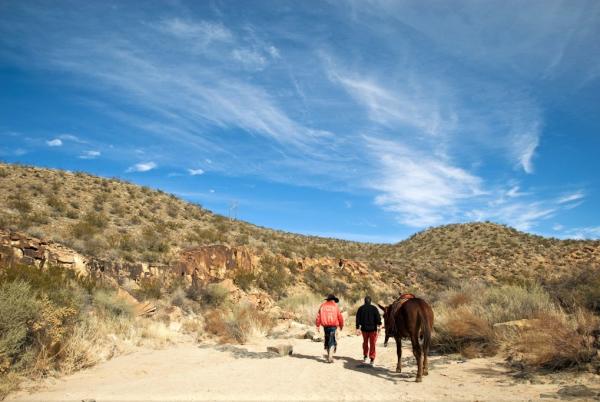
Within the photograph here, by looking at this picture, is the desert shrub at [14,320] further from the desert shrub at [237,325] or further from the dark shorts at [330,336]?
the desert shrub at [237,325]

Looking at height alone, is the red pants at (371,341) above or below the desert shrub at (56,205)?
below

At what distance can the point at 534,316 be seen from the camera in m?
12.9

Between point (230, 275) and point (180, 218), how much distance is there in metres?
10.2

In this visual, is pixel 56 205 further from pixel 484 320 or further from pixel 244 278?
pixel 484 320

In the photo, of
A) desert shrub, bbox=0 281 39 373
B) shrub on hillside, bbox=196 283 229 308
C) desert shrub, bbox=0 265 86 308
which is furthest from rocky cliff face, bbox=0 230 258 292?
desert shrub, bbox=0 281 39 373

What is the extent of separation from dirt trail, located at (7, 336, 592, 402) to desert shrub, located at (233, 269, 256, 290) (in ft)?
34.8

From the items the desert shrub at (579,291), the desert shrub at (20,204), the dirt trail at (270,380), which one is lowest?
the dirt trail at (270,380)

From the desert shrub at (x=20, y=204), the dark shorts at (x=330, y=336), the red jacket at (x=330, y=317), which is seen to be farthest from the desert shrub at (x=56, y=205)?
the dark shorts at (x=330, y=336)

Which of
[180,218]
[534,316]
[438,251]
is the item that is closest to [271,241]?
[180,218]

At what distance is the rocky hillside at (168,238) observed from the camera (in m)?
22.3

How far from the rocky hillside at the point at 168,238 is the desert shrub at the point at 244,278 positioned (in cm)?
19

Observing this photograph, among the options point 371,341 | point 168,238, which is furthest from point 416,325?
point 168,238

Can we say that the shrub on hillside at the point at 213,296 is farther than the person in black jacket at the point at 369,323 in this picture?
Yes

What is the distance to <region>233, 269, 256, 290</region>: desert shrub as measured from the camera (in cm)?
2414
